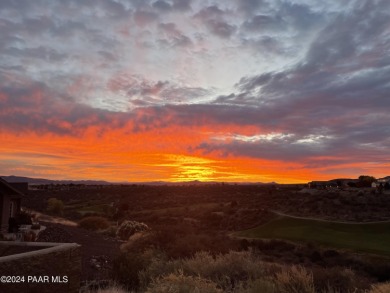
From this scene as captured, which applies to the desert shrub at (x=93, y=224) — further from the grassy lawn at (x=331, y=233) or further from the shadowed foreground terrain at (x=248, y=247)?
the grassy lawn at (x=331, y=233)

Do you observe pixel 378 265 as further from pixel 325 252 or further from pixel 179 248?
pixel 179 248

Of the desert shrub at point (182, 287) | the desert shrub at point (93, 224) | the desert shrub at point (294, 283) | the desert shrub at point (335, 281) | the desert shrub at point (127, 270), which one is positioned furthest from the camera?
the desert shrub at point (93, 224)

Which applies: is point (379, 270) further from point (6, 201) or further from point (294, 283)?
point (6, 201)

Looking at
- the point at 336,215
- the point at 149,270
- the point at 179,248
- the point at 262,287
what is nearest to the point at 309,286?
the point at 262,287

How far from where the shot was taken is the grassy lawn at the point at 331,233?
43188mm

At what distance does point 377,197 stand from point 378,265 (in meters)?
45.9

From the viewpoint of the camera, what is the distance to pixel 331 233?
5059cm

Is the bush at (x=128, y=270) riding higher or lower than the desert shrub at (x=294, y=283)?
lower

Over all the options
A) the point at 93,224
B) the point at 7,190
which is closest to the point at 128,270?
the point at 7,190

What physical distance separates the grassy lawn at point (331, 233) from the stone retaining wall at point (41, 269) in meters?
36.5

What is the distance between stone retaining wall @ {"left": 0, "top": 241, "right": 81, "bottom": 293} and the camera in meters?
7.54

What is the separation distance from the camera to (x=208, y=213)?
241 ft

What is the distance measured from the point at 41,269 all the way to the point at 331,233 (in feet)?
157

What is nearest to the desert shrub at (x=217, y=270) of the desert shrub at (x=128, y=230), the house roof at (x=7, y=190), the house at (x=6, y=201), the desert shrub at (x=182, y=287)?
the desert shrub at (x=182, y=287)
